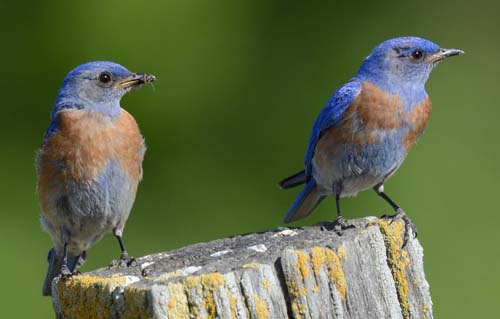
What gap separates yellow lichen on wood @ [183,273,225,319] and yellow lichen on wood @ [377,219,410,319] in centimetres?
94

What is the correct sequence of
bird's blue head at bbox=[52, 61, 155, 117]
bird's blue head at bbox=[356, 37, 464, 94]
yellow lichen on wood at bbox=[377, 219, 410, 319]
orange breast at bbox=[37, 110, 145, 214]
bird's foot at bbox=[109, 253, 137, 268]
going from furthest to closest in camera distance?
bird's blue head at bbox=[356, 37, 464, 94]
bird's blue head at bbox=[52, 61, 155, 117]
orange breast at bbox=[37, 110, 145, 214]
bird's foot at bbox=[109, 253, 137, 268]
yellow lichen on wood at bbox=[377, 219, 410, 319]

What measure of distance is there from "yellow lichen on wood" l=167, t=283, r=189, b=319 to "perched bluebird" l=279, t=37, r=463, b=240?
7.98 feet

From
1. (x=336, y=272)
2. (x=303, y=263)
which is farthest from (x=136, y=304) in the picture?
(x=336, y=272)

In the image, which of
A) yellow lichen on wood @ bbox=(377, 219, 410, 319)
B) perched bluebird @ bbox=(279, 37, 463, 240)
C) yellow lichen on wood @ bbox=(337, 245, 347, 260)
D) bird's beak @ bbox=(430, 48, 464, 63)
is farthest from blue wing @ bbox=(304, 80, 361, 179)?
yellow lichen on wood @ bbox=(337, 245, 347, 260)

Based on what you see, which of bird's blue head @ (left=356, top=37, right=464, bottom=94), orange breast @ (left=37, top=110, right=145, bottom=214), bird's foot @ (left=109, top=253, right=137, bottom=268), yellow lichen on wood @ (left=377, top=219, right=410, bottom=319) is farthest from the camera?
bird's blue head @ (left=356, top=37, right=464, bottom=94)

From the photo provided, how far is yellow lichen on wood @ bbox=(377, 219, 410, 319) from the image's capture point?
4.21 meters

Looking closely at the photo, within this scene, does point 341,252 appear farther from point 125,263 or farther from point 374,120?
point 374,120

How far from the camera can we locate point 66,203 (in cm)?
561

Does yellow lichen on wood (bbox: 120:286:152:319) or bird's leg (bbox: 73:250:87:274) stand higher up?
bird's leg (bbox: 73:250:87:274)

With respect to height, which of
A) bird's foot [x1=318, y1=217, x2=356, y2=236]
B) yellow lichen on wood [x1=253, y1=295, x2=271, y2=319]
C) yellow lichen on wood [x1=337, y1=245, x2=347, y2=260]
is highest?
bird's foot [x1=318, y1=217, x2=356, y2=236]

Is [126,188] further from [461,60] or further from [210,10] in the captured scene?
[461,60]

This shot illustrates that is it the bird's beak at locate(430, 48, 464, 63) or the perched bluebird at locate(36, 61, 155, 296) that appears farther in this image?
the bird's beak at locate(430, 48, 464, 63)

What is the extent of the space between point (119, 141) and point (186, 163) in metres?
2.17

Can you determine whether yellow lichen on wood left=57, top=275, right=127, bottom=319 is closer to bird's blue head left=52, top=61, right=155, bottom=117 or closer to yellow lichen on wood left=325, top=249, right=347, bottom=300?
yellow lichen on wood left=325, top=249, right=347, bottom=300
